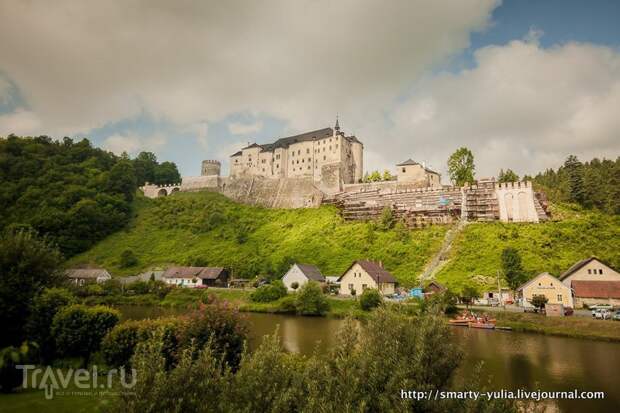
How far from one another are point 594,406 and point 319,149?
8973cm

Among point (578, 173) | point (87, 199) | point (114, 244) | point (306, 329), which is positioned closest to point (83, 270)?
point (114, 244)

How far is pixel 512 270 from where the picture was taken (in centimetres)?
4384

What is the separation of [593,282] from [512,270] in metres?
8.20

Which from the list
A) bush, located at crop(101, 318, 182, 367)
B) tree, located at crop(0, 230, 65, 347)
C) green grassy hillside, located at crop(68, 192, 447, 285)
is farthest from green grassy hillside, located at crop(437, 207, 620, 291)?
tree, located at crop(0, 230, 65, 347)

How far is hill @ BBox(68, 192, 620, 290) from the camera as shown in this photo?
51531mm

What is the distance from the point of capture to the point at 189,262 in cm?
7069

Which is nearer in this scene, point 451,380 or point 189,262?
point 451,380

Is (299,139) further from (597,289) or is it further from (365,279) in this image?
(597,289)

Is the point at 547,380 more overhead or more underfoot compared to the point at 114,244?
more underfoot

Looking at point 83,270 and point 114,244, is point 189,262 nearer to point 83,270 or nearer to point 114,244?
point 83,270

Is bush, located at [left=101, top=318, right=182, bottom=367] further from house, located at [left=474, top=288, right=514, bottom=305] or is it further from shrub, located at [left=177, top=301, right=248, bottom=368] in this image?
house, located at [left=474, top=288, right=514, bottom=305]

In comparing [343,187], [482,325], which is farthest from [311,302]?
[343,187]

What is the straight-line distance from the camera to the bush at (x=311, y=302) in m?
43.0

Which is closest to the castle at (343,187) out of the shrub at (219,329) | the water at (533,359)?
the water at (533,359)
